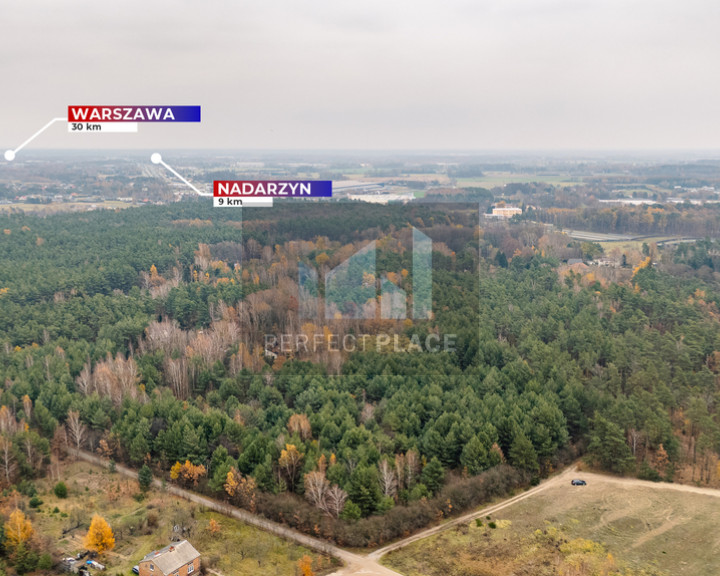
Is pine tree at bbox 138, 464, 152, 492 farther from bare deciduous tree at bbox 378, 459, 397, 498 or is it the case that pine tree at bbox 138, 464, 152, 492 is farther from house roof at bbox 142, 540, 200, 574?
bare deciduous tree at bbox 378, 459, 397, 498

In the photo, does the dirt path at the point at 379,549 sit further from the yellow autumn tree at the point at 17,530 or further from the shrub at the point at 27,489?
the yellow autumn tree at the point at 17,530

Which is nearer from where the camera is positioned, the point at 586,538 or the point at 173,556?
the point at 173,556

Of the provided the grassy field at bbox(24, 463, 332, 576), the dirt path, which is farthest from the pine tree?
the dirt path

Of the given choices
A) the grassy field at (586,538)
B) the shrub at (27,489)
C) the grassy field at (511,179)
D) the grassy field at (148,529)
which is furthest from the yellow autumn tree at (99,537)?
the grassy field at (511,179)

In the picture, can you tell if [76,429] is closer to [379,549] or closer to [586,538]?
[379,549]

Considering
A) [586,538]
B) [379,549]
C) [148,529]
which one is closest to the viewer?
[379,549]

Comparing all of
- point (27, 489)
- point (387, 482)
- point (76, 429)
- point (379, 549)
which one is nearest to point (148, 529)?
point (27, 489)
